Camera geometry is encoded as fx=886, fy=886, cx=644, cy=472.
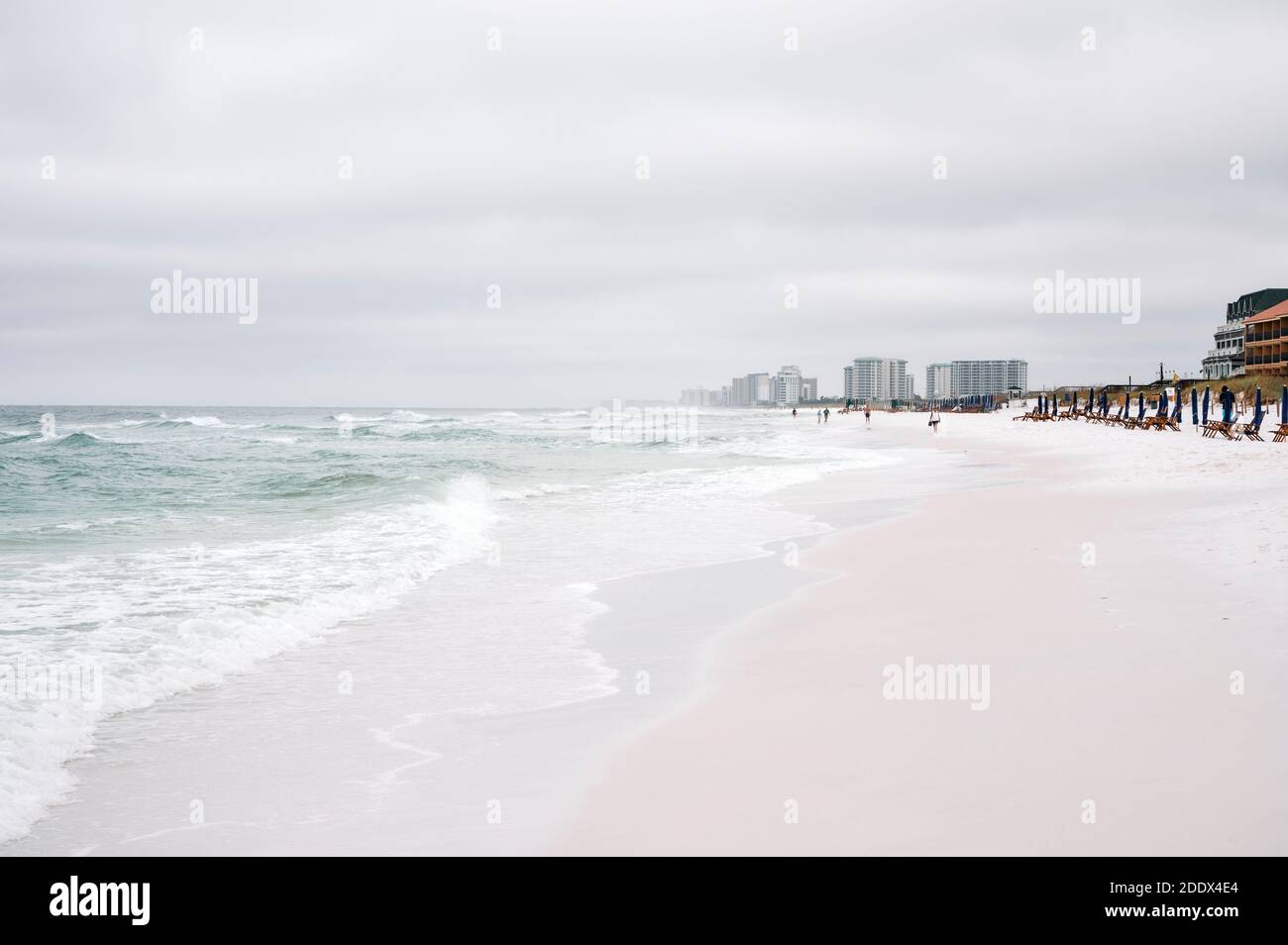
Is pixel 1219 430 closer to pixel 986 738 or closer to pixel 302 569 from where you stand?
pixel 302 569

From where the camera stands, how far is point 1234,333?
119312 millimetres

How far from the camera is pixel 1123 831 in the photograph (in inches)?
143

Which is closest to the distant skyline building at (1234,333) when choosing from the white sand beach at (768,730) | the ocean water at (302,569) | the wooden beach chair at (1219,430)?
the wooden beach chair at (1219,430)

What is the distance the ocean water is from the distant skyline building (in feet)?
351

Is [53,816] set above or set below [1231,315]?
below

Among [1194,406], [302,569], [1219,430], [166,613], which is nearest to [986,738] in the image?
[166,613]

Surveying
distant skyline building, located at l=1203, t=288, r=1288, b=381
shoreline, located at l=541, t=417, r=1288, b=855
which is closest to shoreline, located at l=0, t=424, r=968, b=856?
shoreline, located at l=541, t=417, r=1288, b=855

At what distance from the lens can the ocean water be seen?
6.30 metres

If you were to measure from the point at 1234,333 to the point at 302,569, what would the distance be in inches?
5445

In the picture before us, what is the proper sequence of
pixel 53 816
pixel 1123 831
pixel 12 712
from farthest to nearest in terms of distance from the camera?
pixel 12 712
pixel 53 816
pixel 1123 831
